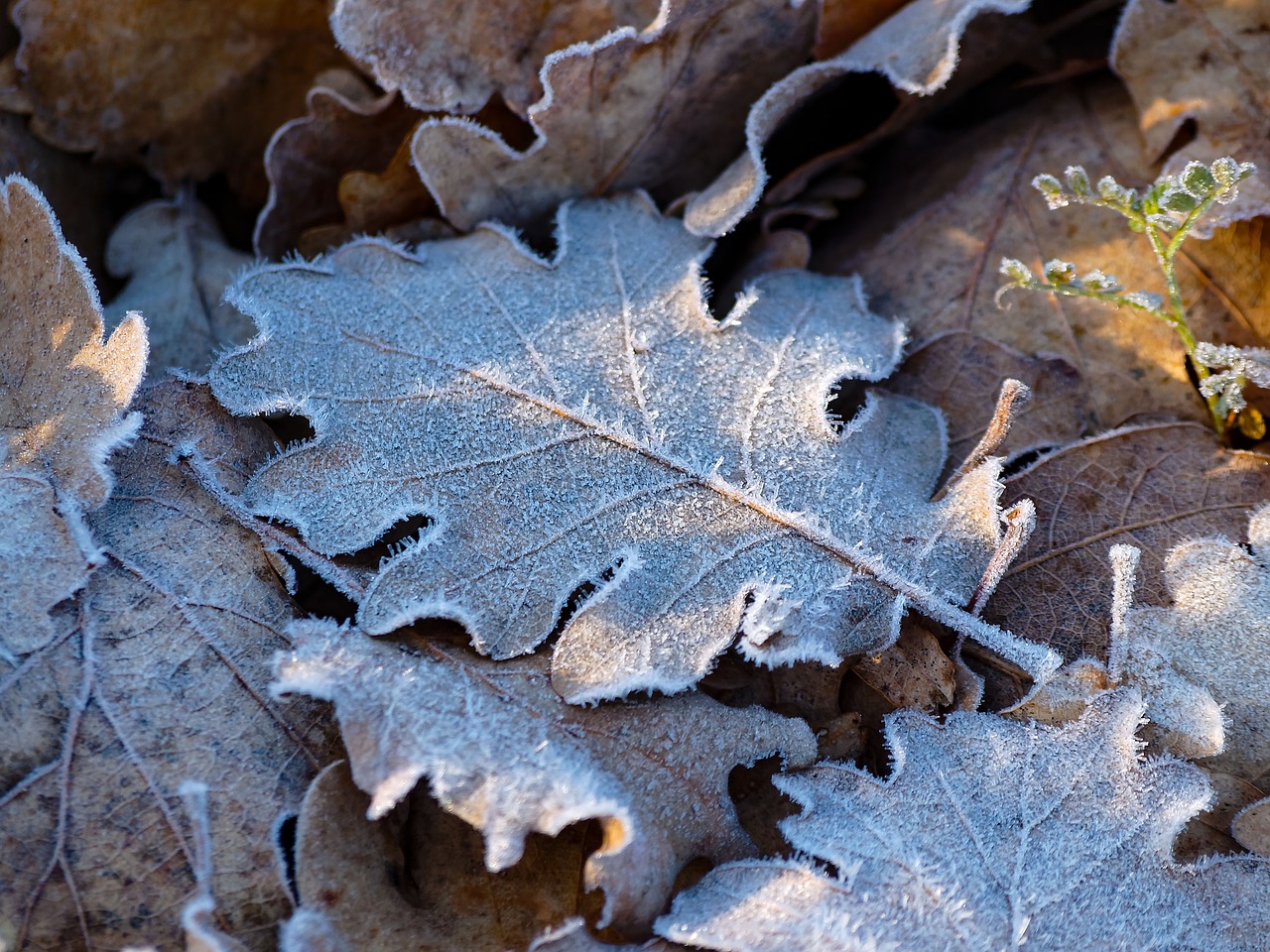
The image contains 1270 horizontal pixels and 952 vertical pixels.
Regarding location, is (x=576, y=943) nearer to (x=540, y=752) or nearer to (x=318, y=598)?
(x=540, y=752)

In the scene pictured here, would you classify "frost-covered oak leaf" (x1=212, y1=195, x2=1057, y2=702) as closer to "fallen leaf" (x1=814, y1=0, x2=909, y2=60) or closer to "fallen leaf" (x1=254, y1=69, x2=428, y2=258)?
"fallen leaf" (x1=254, y1=69, x2=428, y2=258)

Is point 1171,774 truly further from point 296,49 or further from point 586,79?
point 296,49

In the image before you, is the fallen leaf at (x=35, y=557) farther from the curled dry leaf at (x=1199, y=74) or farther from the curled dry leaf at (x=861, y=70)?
the curled dry leaf at (x=1199, y=74)

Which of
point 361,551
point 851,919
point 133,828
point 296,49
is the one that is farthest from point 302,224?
point 851,919

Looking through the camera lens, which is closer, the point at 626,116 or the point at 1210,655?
the point at 1210,655

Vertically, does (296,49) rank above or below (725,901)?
above

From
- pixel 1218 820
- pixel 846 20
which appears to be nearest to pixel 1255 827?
pixel 1218 820
